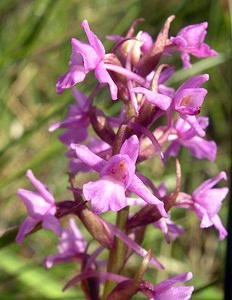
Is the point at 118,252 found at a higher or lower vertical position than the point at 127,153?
lower

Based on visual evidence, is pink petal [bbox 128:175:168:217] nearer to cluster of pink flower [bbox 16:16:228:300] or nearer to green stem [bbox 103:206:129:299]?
cluster of pink flower [bbox 16:16:228:300]

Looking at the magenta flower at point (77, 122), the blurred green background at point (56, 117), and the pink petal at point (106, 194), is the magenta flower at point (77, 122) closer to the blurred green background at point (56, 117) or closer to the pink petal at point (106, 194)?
the pink petal at point (106, 194)

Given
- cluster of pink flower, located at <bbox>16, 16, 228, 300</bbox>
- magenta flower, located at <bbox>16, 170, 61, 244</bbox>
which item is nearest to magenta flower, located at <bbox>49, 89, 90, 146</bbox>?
cluster of pink flower, located at <bbox>16, 16, 228, 300</bbox>

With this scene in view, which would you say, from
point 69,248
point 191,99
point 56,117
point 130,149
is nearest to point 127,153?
point 130,149

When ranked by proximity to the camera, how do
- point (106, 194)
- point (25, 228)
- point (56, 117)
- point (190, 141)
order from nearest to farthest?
point (106, 194), point (25, 228), point (190, 141), point (56, 117)

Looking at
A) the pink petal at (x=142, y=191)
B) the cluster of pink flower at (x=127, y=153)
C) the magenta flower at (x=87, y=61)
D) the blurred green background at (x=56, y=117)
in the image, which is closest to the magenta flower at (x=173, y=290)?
the cluster of pink flower at (x=127, y=153)

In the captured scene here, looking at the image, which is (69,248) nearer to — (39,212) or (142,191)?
(39,212)
